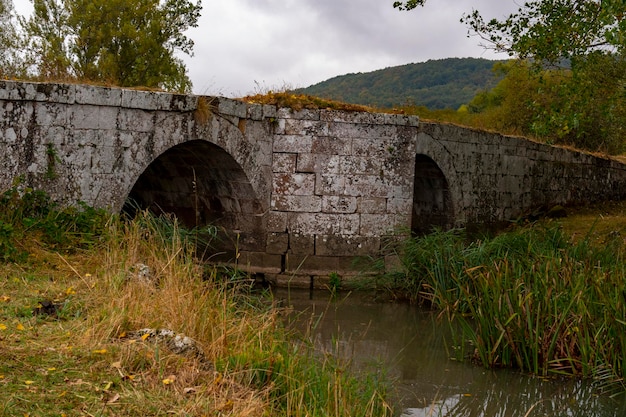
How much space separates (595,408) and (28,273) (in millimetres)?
4425

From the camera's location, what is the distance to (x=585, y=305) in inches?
251

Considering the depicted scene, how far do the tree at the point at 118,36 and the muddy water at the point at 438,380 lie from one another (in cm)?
1487

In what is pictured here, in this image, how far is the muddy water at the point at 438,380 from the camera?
5.72 metres

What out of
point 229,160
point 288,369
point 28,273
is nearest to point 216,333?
point 288,369

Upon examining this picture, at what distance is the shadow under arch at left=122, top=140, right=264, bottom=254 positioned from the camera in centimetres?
1023

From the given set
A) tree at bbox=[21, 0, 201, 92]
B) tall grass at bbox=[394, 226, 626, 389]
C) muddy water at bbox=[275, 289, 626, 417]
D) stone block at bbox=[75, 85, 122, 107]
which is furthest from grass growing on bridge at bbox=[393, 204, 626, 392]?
tree at bbox=[21, 0, 201, 92]

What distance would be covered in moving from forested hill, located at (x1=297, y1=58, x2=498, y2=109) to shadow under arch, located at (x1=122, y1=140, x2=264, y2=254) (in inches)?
1063

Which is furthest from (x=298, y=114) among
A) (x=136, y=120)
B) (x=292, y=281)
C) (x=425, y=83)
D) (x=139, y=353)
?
(x=425, y=83)

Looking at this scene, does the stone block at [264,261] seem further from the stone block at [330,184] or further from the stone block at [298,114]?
the stone block at [298,114]

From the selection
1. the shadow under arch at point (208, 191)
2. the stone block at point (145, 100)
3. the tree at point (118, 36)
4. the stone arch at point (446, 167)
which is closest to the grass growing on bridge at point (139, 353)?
the stone block at point (145, 100)

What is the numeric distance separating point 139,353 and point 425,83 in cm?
3930

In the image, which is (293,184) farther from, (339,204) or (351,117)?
(351,117)

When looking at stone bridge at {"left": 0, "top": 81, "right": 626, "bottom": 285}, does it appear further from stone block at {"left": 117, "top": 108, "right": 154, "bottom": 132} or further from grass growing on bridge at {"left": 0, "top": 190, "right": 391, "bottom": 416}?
grass growing on bridge at {"left": 0, "top": 190, "right": 391, "bottom": 416}

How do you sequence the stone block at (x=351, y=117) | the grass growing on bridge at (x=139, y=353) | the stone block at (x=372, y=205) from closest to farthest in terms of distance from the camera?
the grass growing on bridge at (x=139, y=353) → the stone block at (x=351, y=117) → the stone block at (x=372, y=205)
